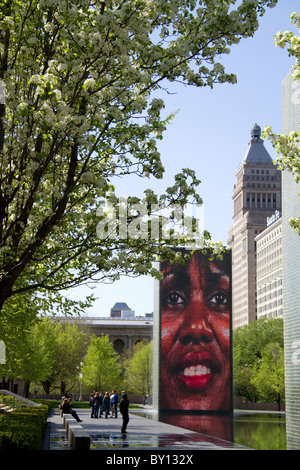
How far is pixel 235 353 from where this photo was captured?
103375 millimetres

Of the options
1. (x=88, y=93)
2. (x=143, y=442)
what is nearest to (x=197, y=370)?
(x=143, y=442)

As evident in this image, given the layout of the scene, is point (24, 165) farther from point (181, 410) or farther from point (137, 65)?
point (181, 410)

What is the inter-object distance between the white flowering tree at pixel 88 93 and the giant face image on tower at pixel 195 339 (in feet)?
187

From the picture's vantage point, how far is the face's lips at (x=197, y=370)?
70.9 metres

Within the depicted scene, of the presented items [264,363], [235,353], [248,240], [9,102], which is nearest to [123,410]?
[9,102]

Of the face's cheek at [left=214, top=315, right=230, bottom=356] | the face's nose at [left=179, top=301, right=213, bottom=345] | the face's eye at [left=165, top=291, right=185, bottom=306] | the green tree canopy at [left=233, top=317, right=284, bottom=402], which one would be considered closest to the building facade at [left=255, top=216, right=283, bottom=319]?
the green tree canopy at [left=233, top=317, right=284, bottom=402]

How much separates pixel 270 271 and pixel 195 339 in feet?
319

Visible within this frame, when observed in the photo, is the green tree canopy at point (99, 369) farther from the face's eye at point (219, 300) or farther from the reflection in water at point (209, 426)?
the reflection in water at point (209, 426)

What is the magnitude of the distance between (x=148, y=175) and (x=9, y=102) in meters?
3.29

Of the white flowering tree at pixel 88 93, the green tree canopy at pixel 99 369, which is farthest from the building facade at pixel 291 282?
the green tree canopy at pixel 99 369

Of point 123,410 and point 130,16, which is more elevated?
point 130,16

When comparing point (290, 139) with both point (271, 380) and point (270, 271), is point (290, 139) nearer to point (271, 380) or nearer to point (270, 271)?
point (271, 380)

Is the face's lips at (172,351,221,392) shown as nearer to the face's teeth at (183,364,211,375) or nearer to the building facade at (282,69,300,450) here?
the face's teeth at (183,364,211,375)

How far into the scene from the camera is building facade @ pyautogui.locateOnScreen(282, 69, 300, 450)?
110ft
